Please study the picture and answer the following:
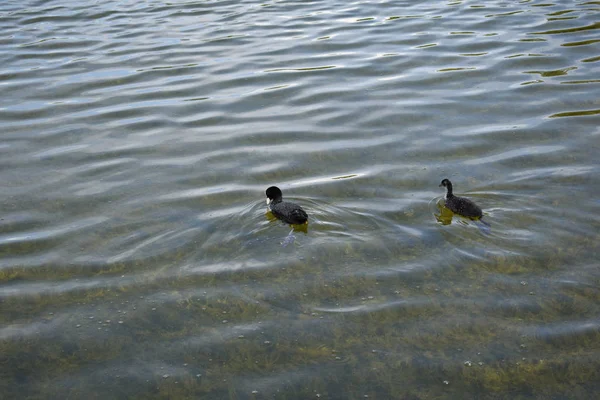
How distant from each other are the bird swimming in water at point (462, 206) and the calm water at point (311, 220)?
0.55 feet

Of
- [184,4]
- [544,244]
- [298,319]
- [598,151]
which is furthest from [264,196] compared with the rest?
[184,4]

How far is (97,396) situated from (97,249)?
270 centimetres

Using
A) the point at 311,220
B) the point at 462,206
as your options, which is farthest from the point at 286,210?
the point at 462,206

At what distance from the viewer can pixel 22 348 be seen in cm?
671

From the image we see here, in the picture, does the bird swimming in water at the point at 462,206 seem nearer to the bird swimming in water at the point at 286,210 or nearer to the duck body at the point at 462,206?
the duck body at the point at 462,206

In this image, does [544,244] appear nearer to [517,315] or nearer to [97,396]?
[517,315]

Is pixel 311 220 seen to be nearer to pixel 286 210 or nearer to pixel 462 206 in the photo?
pixel 286 210

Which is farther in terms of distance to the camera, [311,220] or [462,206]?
[311,220]

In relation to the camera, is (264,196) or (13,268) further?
(264,196)

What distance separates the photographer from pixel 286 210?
8602mm

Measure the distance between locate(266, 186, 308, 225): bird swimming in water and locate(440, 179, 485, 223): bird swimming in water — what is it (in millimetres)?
1840

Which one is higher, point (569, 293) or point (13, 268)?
point (13, 268)

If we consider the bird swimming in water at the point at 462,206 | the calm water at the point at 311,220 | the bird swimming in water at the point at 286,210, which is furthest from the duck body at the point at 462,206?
the bird swimming in water at the point at 286,210

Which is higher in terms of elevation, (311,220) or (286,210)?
(286,210)
